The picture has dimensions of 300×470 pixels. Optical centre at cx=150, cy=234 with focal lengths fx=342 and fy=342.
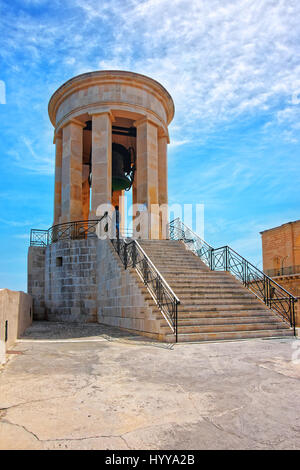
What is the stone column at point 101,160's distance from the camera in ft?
56.1

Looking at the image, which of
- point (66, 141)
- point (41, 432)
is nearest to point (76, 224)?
point (66, 141)

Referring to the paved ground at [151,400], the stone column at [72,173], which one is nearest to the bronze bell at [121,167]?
the stone column at [72,173]

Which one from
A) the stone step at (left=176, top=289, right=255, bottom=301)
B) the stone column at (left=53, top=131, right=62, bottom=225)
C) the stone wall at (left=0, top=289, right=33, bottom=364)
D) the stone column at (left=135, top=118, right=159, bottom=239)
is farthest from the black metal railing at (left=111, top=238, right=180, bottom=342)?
the stone column at (left=53, top=131, right=62, bottom=225)

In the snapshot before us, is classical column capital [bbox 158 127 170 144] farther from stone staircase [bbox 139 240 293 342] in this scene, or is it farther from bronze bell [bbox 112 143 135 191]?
stone staircase [bbox 139 240 293 342]

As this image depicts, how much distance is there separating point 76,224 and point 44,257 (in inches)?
86.9

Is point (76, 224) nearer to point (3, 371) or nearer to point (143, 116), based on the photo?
point (143, 116)

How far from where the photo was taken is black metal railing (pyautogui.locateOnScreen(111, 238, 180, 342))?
8.14 m

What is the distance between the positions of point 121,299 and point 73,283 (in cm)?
437

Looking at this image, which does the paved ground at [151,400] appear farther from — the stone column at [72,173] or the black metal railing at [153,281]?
the stone column at [72,173]

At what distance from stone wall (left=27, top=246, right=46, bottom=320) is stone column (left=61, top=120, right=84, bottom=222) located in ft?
8.16

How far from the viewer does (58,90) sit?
62.6 ft

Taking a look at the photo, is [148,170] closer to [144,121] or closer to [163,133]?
[144,121]

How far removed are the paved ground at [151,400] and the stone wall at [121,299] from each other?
2.11 meters

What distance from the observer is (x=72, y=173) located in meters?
18.2
